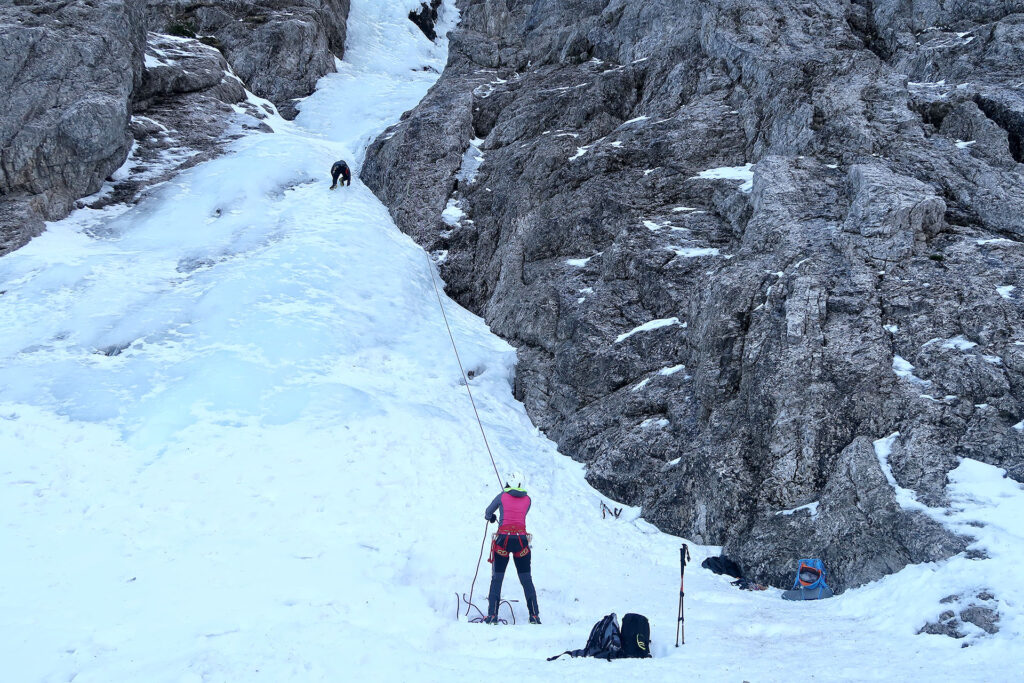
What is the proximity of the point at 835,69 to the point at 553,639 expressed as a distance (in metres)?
20.6

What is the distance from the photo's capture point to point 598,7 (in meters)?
33.5

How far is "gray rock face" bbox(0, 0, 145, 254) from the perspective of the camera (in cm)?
2234

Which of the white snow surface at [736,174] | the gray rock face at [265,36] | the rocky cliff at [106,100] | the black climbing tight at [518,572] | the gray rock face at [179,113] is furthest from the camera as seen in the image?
the gray rock face at [265,36]

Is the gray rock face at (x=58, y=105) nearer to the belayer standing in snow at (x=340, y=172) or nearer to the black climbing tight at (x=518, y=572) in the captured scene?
the belayer standing in snow at (x=340, y=172)

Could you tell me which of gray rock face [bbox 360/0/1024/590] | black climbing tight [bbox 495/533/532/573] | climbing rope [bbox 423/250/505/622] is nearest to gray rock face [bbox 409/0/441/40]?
gray rock face [bbox 360/0/1024/590]

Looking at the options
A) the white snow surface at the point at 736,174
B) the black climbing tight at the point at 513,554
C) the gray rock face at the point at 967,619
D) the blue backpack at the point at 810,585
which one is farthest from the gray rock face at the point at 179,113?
the gray rock face at the point at 967,619

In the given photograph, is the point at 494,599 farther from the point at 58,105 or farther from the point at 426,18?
the point at 426,18

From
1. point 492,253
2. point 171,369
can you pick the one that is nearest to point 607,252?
point 492,253

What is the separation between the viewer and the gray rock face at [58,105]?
22.3m

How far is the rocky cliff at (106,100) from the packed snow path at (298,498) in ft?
Result: 6.45

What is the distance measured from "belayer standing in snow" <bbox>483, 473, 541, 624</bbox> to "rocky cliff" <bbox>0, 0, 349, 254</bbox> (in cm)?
2023

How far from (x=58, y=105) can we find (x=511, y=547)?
25691 millimetres

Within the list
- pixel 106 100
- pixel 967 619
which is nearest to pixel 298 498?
pixel 967 619

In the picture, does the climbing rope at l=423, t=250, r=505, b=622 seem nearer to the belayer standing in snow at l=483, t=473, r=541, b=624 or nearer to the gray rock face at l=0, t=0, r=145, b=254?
the belayer standing in snow at l=483, t=473, r=541, b=624
